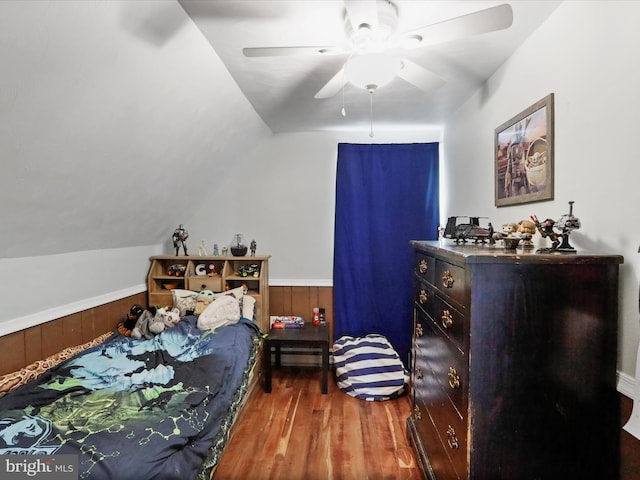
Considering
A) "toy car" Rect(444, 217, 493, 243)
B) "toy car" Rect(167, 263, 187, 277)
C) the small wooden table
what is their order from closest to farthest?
1. "toy car" Rect(444, 217, 493, 243)
2. the small wooden table
3. "toy car" Rect(167, 263, 187, 277)

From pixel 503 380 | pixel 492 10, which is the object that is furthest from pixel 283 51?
pixel 503 380

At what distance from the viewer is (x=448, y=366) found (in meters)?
1.45

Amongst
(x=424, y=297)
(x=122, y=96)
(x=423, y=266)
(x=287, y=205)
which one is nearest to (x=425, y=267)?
(x=423, y=266)

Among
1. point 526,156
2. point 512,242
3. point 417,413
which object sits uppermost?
point 526,156

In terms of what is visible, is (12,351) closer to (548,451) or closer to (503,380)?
(503,380)

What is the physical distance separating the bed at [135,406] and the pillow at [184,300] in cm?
48

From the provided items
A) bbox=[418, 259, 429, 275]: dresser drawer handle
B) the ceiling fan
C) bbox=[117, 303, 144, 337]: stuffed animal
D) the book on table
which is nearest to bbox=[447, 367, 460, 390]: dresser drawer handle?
bbox=[418, 259, 429, 275]: dresser drawer handle

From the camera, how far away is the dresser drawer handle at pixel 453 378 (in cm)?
133

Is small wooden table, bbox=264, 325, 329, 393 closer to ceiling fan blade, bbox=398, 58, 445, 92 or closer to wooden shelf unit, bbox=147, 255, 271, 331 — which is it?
wooden shelf unit, bbox=147, 255, 271, 331

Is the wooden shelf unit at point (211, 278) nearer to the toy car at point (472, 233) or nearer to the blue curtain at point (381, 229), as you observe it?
the blue curtain at point (381, 229)

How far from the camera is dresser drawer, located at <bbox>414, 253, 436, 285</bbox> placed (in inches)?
67.8

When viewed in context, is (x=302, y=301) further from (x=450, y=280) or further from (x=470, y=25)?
(x=470, y=25)

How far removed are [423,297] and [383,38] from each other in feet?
4.37

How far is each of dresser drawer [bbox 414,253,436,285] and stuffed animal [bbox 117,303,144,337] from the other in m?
2.41
